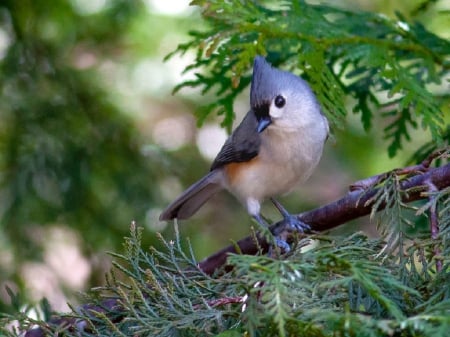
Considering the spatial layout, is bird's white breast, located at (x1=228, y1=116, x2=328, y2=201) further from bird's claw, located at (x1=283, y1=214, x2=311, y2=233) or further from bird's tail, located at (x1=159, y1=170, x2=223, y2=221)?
bird's claw, located at (x1=283, y1=214, x2=311, y2=233)

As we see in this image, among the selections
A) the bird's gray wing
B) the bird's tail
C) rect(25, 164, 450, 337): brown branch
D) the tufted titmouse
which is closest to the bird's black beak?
the tufted titmouse

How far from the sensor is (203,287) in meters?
1.79

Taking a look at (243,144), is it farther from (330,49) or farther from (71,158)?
(71,158)

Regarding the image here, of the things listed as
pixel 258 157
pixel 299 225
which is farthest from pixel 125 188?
pixel 299 225

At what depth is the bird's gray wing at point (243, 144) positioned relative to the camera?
348 centimetres

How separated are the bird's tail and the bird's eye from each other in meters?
0.51

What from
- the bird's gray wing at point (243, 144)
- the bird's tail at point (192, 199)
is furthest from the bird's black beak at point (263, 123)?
the bird's tail at point (192, 199)

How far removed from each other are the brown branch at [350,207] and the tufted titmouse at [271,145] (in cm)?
78

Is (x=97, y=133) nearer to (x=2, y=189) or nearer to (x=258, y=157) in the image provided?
(x=2, y=189)

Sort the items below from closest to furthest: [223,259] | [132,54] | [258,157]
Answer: [223,259], [258,157], [132,54]

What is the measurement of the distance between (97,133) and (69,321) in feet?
7.41

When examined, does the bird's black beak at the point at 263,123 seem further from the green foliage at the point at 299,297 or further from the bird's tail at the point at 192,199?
the green foliage at the point at 299,297

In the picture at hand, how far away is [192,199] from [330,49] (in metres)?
0.98

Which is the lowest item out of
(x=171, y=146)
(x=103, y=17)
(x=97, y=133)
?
(x=171, y=146)
